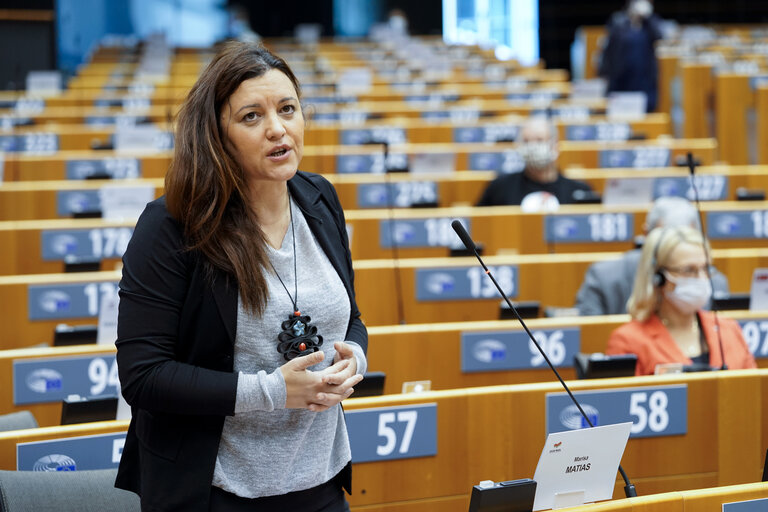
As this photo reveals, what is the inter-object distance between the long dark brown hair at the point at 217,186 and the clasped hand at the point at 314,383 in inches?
4.1

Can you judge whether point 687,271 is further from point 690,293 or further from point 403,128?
point 403,128

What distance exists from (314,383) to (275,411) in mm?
94

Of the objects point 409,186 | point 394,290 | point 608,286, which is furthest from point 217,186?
point 409,186

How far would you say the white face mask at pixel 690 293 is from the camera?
315cm

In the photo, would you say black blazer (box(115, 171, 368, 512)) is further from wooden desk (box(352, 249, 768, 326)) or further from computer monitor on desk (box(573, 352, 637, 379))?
wooden desk (box(352, 249, 768, 326))

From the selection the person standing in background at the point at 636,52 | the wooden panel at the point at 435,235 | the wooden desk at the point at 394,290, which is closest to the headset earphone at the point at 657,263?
the wooden desk at the point at 394,290

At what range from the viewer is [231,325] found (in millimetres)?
1452

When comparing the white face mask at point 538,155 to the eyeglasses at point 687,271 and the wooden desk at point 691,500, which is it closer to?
the eyeglasses at point 687,271

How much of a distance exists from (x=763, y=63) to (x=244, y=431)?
348 inches

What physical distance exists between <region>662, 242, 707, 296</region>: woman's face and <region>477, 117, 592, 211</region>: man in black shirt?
2372mm

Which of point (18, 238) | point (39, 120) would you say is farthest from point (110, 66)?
point (18, 238)

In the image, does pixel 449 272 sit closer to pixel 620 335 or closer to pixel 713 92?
pixel 620 335

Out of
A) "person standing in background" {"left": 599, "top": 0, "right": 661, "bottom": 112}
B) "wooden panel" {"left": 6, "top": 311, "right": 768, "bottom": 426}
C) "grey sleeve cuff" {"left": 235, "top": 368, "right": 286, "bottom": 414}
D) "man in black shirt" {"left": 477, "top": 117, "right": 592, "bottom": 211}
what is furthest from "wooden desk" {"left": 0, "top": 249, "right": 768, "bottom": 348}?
"person standing in background" {"left": 599, "top": 0, "right": 661, "bottom": 112}

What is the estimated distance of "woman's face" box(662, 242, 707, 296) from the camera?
3.17m
